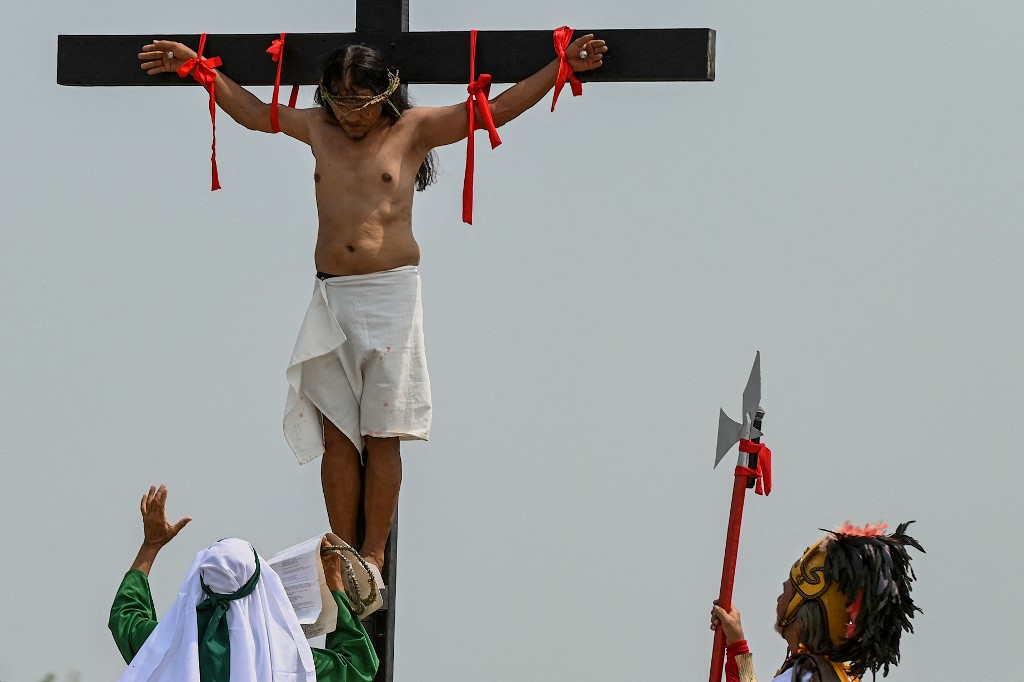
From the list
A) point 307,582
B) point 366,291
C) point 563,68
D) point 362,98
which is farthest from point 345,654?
point 563,68

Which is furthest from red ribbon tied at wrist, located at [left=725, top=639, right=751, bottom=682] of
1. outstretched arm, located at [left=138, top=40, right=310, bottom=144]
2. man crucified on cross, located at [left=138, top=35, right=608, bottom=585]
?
outstretched arm, located at [left=138, top=40, right=310, bottom=144]

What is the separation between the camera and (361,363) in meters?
6.14

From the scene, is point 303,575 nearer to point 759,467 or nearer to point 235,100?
point 759,467

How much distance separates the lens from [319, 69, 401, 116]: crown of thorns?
19.8 feet

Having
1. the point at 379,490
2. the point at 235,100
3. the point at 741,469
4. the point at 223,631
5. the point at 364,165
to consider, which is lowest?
the point at 223,631

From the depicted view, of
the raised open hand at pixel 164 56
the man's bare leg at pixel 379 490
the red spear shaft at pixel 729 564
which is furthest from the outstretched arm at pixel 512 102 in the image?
the red spear shaft at pixel 729 564

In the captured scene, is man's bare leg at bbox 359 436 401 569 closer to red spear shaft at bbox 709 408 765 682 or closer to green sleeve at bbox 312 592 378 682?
green sleeve at bbox 312 592 378 682

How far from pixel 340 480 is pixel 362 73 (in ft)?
3.93

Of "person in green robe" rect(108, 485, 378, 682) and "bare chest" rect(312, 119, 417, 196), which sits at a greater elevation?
"bare chest" rect(312, 119, 417, 196)

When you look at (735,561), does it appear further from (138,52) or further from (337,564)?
→ (138,52)

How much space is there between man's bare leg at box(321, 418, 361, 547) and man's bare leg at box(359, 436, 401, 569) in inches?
1.8

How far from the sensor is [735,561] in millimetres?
5375

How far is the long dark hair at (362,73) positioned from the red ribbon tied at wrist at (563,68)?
1.57 ft

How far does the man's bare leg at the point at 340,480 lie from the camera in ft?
20.3
